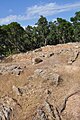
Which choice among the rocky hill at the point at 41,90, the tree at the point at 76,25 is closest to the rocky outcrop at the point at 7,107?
the rocky hill at the point at 41,90

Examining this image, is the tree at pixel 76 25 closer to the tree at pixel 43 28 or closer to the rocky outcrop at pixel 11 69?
the tree at pixel 43 28

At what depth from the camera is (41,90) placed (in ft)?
83.8

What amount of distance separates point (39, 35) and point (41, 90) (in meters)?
45.9

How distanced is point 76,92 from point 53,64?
6.15 meters

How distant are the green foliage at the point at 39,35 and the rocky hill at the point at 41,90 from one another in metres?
37.1

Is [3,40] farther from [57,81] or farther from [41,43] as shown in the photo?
[57,81]

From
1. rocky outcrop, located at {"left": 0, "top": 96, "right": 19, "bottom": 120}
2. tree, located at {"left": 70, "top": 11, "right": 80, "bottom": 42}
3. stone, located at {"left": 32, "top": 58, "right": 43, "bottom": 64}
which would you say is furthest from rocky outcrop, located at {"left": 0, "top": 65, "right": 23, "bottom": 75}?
tree, located at {"left": 70, "top": 11, "right": 80, "bottom": 42}

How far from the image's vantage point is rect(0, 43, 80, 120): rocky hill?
23.2 metres

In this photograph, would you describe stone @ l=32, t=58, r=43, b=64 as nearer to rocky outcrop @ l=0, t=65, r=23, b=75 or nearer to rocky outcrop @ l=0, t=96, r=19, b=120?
rocky outcrop @ l=0, t=65, r=23, b=75

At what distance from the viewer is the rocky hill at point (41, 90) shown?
23.2 m

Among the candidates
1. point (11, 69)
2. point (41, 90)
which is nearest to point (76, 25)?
point (11, 69)

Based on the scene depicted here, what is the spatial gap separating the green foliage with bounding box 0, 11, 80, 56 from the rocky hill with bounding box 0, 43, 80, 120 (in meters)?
37.1

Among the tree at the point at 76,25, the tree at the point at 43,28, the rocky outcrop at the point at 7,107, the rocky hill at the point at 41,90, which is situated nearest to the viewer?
the rocky hill at the point at 41,90

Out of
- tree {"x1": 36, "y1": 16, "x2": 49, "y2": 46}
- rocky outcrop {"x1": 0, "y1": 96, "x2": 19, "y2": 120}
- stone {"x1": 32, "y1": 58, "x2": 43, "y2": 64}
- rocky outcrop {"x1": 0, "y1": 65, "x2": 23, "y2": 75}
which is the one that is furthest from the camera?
tree {"x1": 36, "y1": 16, "x2": 49, "y2": 46}
